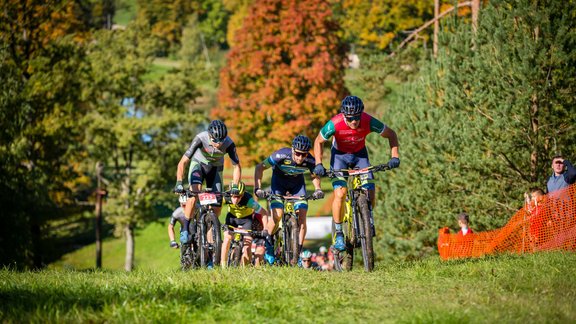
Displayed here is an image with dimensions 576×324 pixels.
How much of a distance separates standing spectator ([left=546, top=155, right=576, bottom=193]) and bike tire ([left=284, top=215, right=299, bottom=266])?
232 inches

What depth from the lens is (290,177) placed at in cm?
1515

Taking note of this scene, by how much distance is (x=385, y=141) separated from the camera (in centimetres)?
3002

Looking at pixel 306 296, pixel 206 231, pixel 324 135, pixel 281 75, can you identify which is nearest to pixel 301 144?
pixel 324 135

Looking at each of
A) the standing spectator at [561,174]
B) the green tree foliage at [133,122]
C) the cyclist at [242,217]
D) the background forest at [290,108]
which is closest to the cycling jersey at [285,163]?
the cyclist at [242,217]

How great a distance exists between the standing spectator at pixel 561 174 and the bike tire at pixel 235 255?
6.59 metres

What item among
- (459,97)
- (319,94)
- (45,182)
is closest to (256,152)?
(319,94)

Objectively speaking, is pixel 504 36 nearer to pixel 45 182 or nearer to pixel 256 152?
pixel 45 182

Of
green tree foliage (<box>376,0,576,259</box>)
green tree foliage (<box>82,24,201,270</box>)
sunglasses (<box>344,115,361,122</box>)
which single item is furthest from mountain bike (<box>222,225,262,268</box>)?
green tree foliage (<box>82,24,201,270</box>)

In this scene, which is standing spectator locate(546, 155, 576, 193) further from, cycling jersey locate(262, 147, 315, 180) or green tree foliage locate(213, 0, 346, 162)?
green tree foliage locate(213, 0, 346, 162)

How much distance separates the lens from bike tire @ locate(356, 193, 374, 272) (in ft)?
39.9

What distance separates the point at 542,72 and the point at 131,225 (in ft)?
86.5

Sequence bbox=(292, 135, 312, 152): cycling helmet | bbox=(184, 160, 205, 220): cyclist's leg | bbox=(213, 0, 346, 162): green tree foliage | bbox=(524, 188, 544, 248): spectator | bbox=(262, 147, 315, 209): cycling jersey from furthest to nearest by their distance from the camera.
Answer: bbox=(213, 0, 346, 162): green tree foliage → bbox=(524, 188, 544, 248): spectator → bbox=(184, 160, 205, 220): cyclist's leg → bbox=(262, 147, 315, 209): cycling jersey → bbox=(292, 135, 312, 152): cycling helmet

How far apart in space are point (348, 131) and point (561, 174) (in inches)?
245

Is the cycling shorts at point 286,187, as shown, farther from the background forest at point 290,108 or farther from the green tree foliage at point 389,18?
the green tree foliage at point 389,18
